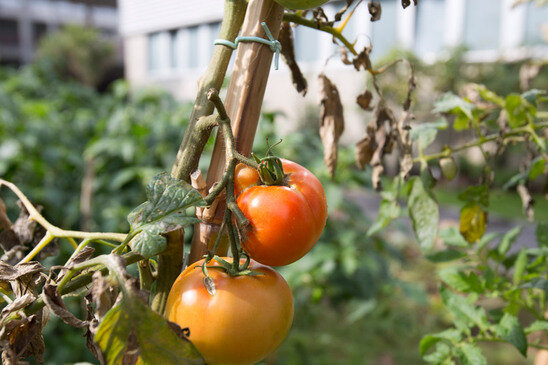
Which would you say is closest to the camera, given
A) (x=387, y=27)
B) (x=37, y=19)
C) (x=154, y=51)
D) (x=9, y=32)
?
(x=387, y=27)

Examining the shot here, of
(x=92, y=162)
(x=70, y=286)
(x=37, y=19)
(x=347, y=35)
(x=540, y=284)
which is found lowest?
(x=92, y=162)

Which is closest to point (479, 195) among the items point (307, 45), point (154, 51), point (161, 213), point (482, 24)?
point (161, 213)

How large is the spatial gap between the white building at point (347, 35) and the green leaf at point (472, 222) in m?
5.69

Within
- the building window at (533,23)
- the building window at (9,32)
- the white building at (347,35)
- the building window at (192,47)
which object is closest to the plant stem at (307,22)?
the white building at (347,35)

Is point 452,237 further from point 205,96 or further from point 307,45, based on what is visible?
point 307,45

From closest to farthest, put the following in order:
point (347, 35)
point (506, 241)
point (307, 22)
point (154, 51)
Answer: point (307, 22) → point (506, 241) → point (347, 35) → point (154, 51)

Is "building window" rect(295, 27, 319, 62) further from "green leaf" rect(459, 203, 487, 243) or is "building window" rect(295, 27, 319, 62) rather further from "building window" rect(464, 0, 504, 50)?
"green leaf" rect(459, 203, 487, 243)

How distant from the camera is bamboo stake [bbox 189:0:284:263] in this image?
54 centimetres

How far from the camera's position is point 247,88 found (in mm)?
548

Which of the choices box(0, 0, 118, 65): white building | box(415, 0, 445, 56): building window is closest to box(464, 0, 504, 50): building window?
box(415, 0, 445, 56): building window

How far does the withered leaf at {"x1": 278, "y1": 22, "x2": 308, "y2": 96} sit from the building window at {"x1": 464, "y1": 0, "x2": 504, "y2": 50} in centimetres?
881

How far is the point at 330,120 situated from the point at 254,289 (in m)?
0.36

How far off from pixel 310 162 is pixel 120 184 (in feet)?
3.07

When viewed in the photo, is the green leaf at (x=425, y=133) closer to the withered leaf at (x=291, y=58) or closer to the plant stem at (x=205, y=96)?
the withered leaf at (x=291, y=58)
